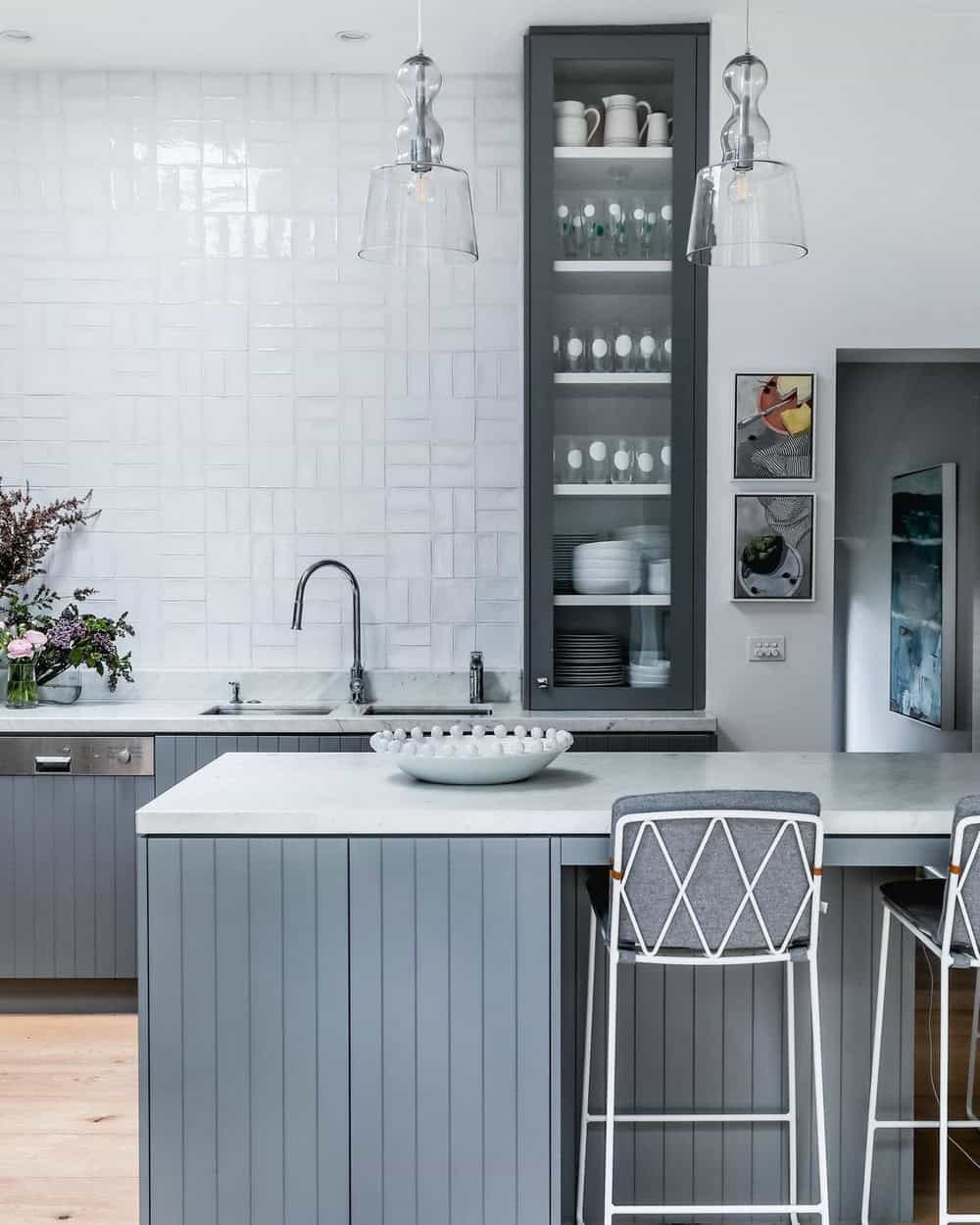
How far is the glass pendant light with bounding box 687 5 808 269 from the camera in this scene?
220cm

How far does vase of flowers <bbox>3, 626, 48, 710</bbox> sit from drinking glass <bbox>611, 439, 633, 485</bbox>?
6.64 feet

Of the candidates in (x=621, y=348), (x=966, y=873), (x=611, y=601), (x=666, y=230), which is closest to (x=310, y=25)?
(x=666, y=230)

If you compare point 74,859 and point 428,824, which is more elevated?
point 428,824

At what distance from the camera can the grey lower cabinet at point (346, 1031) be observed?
2223mm

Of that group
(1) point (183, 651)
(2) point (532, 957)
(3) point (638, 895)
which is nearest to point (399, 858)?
(2) point (532, 957)

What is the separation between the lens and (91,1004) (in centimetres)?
383

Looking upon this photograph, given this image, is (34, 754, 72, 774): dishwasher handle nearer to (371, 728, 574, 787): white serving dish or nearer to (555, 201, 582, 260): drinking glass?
(371, 728, 574, 787): white serving dish

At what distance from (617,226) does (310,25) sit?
3.97ft

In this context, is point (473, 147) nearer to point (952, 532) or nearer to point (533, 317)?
point (533, 317)

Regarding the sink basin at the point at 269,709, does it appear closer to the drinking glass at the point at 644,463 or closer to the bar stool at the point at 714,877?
the drinking glass at the point at 644,463

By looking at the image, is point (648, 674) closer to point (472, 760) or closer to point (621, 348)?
point (621, 348)

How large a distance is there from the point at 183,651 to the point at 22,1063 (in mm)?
1543

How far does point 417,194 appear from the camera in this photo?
2143 millimetres

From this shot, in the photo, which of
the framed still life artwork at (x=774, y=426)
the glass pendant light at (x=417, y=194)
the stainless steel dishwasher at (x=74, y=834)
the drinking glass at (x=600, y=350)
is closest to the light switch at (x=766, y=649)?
the framed still life artwork at (x=774, y=426)
